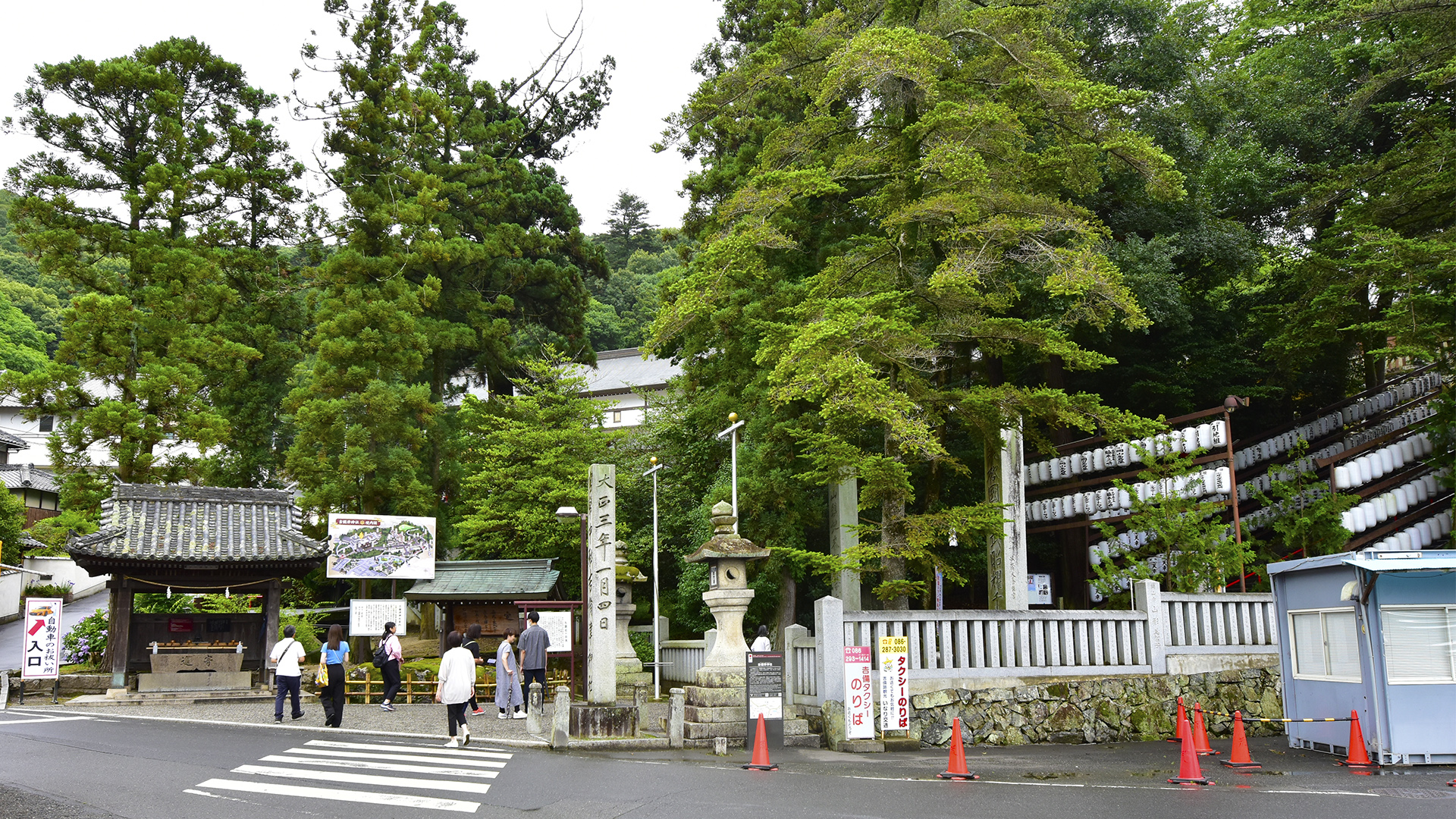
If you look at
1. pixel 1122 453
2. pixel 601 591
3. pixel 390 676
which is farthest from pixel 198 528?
pixel 1122 453

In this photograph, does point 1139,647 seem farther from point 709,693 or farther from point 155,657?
point 155,657

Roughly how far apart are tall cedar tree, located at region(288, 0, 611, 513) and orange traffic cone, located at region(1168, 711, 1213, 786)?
24019 millimetres

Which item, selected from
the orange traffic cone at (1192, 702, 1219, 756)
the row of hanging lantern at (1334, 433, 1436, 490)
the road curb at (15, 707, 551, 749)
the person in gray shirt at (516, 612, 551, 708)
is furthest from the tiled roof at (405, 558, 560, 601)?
the row of hanging lantern at (1334, 433, 1436, 490)

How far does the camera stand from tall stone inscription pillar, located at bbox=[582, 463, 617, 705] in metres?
15.2

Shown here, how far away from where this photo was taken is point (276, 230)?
1433 inches

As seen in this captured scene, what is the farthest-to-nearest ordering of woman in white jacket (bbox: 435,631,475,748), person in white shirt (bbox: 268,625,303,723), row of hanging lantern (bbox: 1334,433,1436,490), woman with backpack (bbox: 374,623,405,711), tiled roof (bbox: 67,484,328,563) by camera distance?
tiled roof (bbox: 67,484,328,563)
row of hanging lantern (bbox: 1334,433,1436,490)
woman with backpack (bbox: 374,623,405,711)
person in white shirt (bbox: 268,625,303,723)
woman in white jacket (bbox: 435,631,475,748)

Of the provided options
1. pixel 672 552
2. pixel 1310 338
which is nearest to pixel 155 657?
pixel 672 552

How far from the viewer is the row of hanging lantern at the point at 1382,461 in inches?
824

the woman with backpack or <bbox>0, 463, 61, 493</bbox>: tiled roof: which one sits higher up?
<bbox>0, 463, 61, 493</bbox>: tiled roof

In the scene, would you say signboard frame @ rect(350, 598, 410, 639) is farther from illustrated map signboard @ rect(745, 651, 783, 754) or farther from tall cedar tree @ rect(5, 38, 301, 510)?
illustrated map signboard @ rect(745, 651, 783, 754)

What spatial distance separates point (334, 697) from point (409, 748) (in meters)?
3.59

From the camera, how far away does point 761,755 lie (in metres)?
11.8

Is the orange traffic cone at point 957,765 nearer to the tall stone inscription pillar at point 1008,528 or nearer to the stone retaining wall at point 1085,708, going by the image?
the stone retaining wall at point 1085,708

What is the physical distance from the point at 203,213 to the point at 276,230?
15.1 feet
